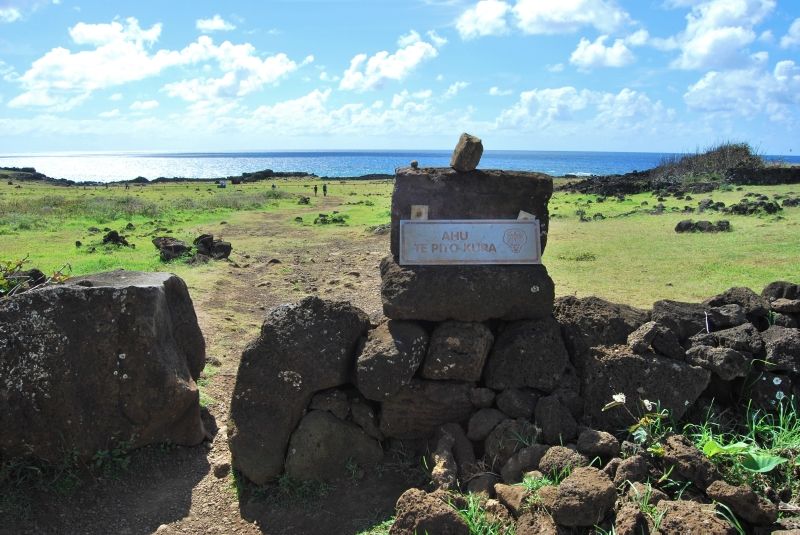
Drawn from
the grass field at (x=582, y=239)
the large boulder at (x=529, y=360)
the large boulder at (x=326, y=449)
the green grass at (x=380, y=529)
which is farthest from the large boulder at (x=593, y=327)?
the grass field at (x=582, y=239)

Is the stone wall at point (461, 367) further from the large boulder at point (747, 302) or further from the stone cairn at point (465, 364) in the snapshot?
the large boulder at point (747, 302)

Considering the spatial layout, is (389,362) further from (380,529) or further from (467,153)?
(467,153)

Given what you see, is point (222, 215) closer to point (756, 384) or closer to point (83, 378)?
point (83, 378)

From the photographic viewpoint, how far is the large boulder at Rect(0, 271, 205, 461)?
5371mm

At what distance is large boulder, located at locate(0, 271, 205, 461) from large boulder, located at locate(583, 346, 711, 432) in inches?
142

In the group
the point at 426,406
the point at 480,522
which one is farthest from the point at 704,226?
the point at 480,522

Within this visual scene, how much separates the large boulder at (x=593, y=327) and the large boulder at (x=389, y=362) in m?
1.31

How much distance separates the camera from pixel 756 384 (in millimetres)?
5301

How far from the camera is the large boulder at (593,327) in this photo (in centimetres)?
564

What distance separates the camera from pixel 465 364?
542 centimetres

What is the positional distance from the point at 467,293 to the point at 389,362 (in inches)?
35.4

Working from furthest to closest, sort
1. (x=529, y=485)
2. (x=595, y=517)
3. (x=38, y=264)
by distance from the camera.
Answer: (x=38, y=264) < (x=529, y=485) < (x=595, y=517)

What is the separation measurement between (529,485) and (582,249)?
1374 cm

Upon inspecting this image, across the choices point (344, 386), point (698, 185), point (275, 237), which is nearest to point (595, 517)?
point (344, 386)
